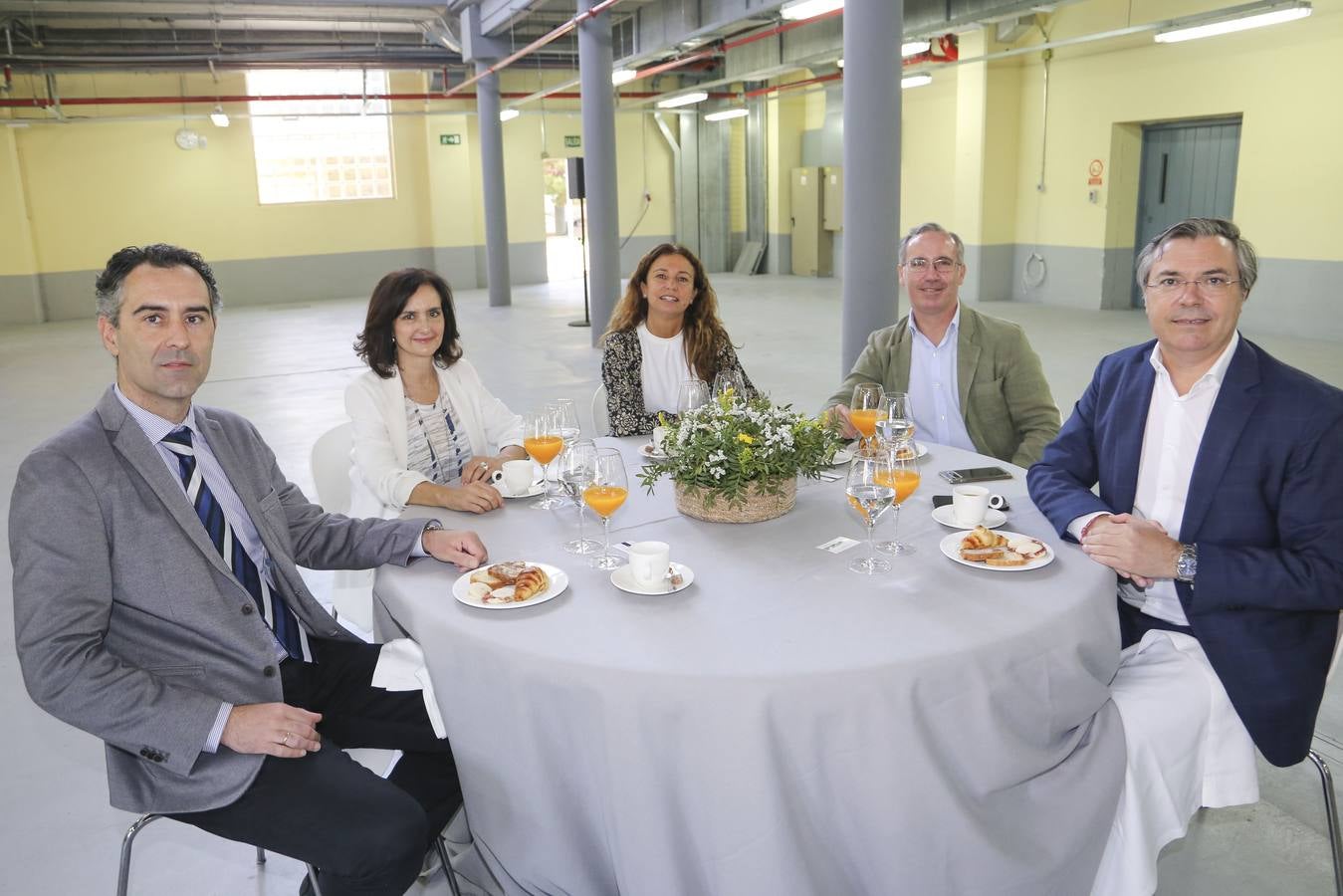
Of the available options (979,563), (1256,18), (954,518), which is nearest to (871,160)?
(954,518)

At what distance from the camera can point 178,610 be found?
1725mm

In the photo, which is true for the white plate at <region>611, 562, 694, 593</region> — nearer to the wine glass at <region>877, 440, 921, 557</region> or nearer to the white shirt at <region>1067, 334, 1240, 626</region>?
the wine glass at <region>877, 440, 921, 557</region>

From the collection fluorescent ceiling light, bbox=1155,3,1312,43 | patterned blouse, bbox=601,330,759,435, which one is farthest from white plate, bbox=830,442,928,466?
fluorescent ceiling light, bbox=1155,3,1312,43

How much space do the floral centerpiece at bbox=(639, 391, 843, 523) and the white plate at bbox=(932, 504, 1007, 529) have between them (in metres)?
0.26

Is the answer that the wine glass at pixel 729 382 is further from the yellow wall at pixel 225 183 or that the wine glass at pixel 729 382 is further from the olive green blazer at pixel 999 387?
the yellow wall at pixel 225 183

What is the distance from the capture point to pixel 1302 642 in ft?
6.14

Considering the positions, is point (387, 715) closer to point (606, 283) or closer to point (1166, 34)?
point (606, 283)

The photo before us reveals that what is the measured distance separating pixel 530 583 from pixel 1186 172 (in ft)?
37.1

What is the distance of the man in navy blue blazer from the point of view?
1.81 meters

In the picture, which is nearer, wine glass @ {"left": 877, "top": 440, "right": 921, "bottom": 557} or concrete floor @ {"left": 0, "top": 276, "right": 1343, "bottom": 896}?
wine glass @ {"left": 877, "top": 440, "right": 921, "bottom": 557}

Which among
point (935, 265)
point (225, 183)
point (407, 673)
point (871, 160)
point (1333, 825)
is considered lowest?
point (1333, 825)

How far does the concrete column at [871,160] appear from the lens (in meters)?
5.24

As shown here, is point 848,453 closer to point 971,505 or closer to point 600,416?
point 971,505

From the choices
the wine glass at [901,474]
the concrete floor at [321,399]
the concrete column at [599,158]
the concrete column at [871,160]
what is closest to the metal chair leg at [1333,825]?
the concrete floor at [321,399]
